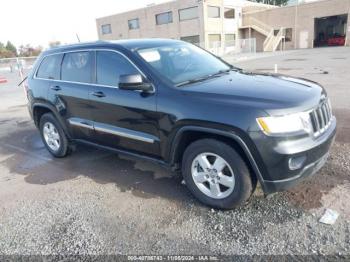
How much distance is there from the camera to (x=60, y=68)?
490 cm

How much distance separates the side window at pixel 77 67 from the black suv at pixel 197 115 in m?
0.01

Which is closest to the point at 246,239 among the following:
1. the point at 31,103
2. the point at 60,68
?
the point at 60,68

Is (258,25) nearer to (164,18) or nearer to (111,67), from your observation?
(164,18)

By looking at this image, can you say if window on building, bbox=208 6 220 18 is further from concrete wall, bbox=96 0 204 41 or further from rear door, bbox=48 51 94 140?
rear door, bbox=48 51 94 140

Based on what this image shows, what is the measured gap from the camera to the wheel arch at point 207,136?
2.94 metres

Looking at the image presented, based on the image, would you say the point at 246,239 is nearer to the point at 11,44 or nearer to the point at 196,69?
the point at 196,69

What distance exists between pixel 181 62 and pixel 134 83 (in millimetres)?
856

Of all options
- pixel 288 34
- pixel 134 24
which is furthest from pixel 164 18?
pixel 288 34

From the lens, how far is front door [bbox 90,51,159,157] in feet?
11.9

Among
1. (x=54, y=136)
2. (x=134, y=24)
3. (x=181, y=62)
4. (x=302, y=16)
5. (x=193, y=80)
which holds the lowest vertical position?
(x=54, y=136)

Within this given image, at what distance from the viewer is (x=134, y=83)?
3498mm

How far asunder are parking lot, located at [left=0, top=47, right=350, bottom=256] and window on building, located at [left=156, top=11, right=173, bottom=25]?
36.8 metres

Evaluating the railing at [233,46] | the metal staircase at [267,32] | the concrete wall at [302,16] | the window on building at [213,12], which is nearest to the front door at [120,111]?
the railing at [233,46]

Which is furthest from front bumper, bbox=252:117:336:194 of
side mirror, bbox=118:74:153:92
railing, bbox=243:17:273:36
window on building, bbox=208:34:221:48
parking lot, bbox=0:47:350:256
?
railing, bbox=243:17:273:36
